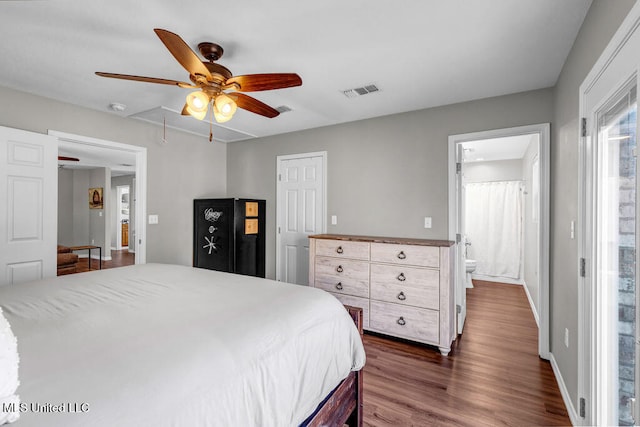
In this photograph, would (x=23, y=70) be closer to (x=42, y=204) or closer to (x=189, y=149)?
(x=42, y=204)

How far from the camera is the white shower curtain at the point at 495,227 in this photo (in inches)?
216

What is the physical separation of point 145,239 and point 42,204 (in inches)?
41.3

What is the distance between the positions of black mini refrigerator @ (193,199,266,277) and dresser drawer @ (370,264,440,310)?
1828mm

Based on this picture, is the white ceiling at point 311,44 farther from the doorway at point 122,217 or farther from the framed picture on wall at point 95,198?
the doorway at point 122,217

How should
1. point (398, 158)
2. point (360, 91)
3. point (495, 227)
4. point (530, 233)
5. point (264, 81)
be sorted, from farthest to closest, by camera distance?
point (495, 227)
point (530, 233)
point (398, 158)
point (360, 91)
point (264, 81)

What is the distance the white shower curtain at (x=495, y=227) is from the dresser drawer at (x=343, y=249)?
3.75m

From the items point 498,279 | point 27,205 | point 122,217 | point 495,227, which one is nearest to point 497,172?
point 495,227

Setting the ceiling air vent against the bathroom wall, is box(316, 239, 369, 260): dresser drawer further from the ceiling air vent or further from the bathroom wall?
the bathroom wall

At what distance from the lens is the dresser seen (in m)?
2.75

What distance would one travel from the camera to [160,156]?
3812 mm

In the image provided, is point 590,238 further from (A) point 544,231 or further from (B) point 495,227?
(B) point 495,227

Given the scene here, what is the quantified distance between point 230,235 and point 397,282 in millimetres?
2181

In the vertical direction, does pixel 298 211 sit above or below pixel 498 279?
above

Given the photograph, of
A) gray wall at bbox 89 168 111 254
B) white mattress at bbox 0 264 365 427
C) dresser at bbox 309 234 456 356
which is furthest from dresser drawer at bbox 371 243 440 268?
gray wall at bbox 89 168 111 254
